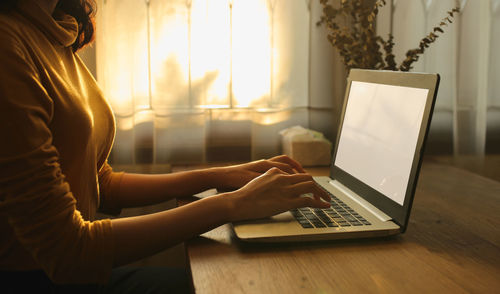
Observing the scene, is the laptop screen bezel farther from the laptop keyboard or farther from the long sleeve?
the long sleeve

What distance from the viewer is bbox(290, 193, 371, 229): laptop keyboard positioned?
929 mm

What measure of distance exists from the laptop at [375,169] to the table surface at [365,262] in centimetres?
2

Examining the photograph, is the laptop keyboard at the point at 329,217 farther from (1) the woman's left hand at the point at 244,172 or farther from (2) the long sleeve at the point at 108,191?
(2) the long sleeve at the point at 108,191

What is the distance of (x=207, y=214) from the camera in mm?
864

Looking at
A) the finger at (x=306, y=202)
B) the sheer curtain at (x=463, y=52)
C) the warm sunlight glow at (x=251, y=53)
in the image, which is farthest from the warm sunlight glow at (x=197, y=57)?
the finger at (x=306, y=202)

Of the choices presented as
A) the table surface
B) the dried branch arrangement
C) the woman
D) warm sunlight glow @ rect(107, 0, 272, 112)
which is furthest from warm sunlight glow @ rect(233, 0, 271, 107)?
the table surface

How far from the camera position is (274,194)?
93 cm

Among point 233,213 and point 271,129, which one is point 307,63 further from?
point 233,213

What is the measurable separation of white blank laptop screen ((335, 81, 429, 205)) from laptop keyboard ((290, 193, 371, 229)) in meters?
0.08

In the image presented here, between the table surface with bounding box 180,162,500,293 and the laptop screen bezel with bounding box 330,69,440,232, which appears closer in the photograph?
the table surface with bounding box 180,162,500,293

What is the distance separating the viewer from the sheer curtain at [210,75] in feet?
5.29

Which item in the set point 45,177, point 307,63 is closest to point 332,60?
point 307,63

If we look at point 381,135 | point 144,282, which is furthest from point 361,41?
point 144,282

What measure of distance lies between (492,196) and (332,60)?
0.70 m
